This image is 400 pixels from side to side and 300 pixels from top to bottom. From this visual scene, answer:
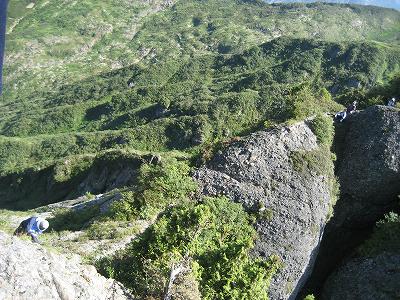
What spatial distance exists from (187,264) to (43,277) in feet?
20.0

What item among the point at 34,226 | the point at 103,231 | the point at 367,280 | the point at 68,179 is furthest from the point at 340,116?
the point at 68,179

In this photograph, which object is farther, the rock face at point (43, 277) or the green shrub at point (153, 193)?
the green shrub at point (153, 193)

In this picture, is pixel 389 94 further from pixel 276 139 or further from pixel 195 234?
pixel 195 234

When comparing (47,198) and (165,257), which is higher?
(165,257)

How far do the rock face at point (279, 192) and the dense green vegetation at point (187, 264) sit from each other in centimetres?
638

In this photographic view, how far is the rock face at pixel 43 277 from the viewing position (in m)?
13.1

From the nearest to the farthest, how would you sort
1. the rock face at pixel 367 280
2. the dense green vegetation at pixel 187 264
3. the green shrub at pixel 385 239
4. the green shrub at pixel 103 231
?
the dense green vegetation at pixel 187 264 → the green shrub at pixel 103 231 → the rock face at pixel 367 280 → the green shrub at pixel 385 239

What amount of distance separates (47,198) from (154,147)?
48.6 m

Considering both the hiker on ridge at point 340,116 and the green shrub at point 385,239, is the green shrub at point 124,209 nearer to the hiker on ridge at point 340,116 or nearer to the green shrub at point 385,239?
the green shrub at point 385,239

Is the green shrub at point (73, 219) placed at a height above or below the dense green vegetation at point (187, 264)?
below

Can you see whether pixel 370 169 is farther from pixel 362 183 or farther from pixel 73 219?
pixel 73 219

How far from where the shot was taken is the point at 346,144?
3259 cm

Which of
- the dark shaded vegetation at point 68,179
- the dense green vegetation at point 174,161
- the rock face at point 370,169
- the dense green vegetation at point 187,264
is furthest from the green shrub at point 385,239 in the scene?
the dark shaded vegetation at point 68,179

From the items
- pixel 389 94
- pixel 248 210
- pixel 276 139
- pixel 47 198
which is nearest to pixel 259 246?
pixel 248 210
